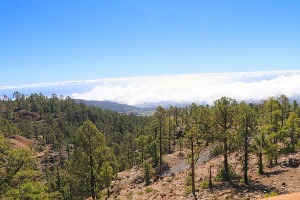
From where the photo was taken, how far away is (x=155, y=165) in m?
72.7

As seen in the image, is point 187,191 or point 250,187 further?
point 187,191

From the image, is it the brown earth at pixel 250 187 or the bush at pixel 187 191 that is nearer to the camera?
the brown earth at pixel 250 187

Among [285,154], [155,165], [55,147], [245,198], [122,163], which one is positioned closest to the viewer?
[245,198]

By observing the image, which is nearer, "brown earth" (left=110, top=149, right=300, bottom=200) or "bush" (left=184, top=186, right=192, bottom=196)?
"brown earth" (left=110, top=149, right=300, bottom=200)

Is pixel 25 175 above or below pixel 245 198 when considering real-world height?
above

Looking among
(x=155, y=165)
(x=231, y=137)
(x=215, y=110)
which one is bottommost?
(x=155, y=165)

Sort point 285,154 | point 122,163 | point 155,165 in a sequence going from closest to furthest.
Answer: point 285,154 < point 155,165 < point 122,163

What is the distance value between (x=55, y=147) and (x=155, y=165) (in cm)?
10857

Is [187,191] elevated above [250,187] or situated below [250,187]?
below

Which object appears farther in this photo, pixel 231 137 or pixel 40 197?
pixel 231 137

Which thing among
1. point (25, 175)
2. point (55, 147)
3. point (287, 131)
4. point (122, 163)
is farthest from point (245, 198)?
point (55, 147)

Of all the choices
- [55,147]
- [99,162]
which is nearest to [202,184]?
[99,162]

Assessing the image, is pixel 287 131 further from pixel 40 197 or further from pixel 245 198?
pixel 40 197

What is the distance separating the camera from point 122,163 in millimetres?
112500
